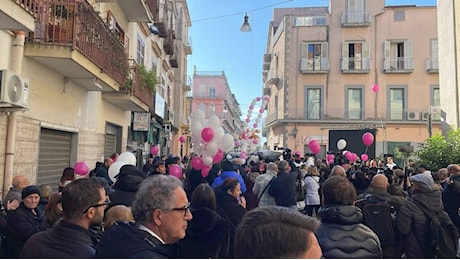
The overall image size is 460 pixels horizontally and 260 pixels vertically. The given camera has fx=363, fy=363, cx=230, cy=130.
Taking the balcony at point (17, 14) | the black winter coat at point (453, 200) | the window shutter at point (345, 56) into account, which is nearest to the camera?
the balcony at point (17, 14)

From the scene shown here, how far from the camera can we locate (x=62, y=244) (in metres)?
2.40

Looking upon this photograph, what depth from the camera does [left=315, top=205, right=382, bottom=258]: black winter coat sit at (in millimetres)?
2832

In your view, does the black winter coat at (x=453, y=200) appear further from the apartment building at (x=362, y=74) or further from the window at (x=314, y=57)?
the window at (x=314, y=57)

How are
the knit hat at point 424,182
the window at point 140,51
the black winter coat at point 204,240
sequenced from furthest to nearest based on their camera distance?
the window at point 140,51
the knit hat at point 424,182
the black winter coat at point 204,240

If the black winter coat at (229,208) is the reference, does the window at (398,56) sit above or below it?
above

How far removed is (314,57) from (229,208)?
2709cm

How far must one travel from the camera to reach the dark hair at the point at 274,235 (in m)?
1.56

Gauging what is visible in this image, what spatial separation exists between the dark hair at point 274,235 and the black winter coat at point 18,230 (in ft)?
9.56

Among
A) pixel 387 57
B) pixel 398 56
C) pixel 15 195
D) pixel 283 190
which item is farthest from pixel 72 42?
pixel 398 56

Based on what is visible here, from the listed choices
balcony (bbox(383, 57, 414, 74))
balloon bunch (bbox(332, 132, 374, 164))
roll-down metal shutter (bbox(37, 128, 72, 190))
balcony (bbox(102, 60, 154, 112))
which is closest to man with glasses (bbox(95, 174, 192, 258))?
roll-down metal shutter (bbox(37, 128, 72, 190))

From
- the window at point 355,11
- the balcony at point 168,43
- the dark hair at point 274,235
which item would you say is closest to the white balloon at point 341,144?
the balcony at point 168,43

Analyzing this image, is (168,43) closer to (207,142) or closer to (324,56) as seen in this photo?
(207,142)

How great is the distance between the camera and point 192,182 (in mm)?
7578

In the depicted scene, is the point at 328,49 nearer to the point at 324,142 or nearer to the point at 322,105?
the point at 322,105
